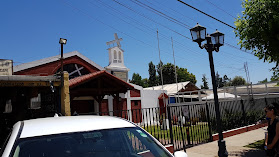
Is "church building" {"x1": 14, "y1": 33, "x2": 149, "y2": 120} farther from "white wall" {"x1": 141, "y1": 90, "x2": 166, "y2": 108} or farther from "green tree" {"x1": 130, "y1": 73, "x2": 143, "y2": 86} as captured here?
"green tree" {"x1": 130, "y1": 73, "x2": 143, "y2": 86}

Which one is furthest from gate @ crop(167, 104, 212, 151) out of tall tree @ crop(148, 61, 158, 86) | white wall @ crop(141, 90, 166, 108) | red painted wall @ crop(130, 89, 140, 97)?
tall tree @ crop(148, 61, 158, 86)

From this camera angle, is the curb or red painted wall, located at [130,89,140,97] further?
red painted wall, located at [130,89,140,97]

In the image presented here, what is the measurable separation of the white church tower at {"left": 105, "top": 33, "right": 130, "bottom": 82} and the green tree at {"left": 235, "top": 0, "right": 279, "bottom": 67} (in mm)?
14946

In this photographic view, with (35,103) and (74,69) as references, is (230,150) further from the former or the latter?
(74,69)

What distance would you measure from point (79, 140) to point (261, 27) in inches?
292

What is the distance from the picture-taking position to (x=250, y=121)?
13.9 m

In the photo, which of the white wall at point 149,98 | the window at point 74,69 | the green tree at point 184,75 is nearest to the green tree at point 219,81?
the green tree at point 184,75

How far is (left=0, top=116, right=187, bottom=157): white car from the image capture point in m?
2.26

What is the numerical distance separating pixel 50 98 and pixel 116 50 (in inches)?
495

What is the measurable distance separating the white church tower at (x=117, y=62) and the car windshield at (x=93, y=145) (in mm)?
19136

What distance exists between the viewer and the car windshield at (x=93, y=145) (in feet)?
7.43

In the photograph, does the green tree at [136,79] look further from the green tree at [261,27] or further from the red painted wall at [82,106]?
the green tree at [261,27]

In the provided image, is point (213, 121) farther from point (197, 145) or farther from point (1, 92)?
point (1, 92)

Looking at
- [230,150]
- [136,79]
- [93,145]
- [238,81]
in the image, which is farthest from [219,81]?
[93,145]
